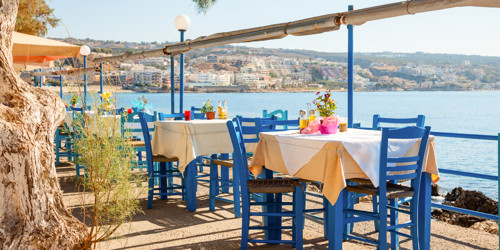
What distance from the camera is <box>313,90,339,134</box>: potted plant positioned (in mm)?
3602

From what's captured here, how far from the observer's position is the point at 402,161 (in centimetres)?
304

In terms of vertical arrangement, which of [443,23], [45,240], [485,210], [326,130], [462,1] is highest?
[443,23]

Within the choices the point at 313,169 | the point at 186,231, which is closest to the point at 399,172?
the point at 313,169

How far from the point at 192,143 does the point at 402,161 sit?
239 centimetres

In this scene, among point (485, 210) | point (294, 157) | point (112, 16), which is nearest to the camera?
point (294, 157)

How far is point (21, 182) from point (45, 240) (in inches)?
14.7

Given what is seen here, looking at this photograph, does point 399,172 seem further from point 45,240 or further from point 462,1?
point 45,240

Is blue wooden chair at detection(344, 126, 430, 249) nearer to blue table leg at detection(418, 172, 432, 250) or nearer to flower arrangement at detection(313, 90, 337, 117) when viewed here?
blue table leg at detection(418, 172, 432, 250)

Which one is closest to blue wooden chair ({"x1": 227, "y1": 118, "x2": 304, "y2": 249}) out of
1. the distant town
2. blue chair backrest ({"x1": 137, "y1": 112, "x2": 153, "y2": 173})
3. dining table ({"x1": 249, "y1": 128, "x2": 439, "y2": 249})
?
dining table ({"x1": 249, "y1": 128, "x2": 439, "y2": 249})

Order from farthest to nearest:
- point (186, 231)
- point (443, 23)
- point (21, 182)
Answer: point (443, 23) → point (186, 231) → point (21, 182)

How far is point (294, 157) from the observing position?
3385mm

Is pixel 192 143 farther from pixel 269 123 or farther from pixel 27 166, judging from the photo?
pixel 27 166

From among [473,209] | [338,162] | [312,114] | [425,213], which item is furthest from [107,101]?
[473,209]

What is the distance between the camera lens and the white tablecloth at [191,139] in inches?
193
